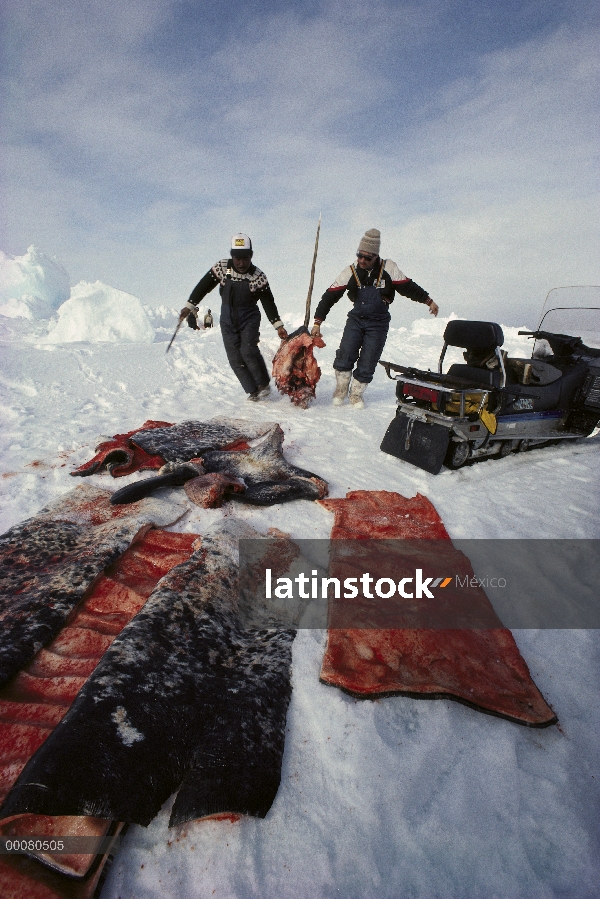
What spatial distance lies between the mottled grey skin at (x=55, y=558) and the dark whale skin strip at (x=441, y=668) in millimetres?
1353

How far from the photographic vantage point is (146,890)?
4.11ft

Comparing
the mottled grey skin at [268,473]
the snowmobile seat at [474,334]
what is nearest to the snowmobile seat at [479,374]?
the snowmobile seat at [474,334]

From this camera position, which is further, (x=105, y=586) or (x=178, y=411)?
(x=178, y=411)

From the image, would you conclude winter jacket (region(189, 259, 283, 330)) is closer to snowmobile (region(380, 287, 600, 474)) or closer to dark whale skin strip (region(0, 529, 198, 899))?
snowmobile (region(380, 287, 600, 474))

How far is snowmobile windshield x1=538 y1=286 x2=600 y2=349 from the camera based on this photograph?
5285 millimetres

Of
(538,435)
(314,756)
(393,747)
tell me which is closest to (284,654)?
(314,756)

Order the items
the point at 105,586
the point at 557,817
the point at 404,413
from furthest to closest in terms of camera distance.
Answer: the point at 404,413, the point at 105,586, the point at 557,817

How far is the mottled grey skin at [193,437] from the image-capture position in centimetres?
386

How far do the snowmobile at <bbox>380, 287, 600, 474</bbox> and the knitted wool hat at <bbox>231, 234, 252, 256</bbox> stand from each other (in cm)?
263

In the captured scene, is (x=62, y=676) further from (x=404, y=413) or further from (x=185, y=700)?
(x=404, y=413)

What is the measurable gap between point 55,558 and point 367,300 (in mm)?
4843

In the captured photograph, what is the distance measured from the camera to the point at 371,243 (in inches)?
207

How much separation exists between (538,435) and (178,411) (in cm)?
472

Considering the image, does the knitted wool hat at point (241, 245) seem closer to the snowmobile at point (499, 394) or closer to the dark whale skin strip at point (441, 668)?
the snowmobile at point (499, 394)
